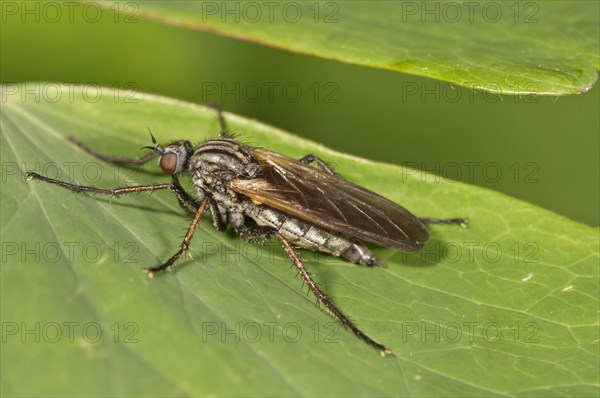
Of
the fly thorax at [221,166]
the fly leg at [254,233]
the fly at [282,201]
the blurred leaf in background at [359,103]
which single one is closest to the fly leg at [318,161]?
the fly at [282,201]

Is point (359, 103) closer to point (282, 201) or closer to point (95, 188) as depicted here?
point (282, 201)

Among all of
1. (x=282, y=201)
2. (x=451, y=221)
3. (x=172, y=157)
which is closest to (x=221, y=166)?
(x=172, y=157)

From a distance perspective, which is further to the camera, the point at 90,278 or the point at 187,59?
the point at 187,59

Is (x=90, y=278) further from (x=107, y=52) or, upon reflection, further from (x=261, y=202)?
(x=107, y=52)

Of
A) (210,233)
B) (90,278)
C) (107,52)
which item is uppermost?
(107,52)

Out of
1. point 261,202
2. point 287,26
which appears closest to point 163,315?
point 261,202
